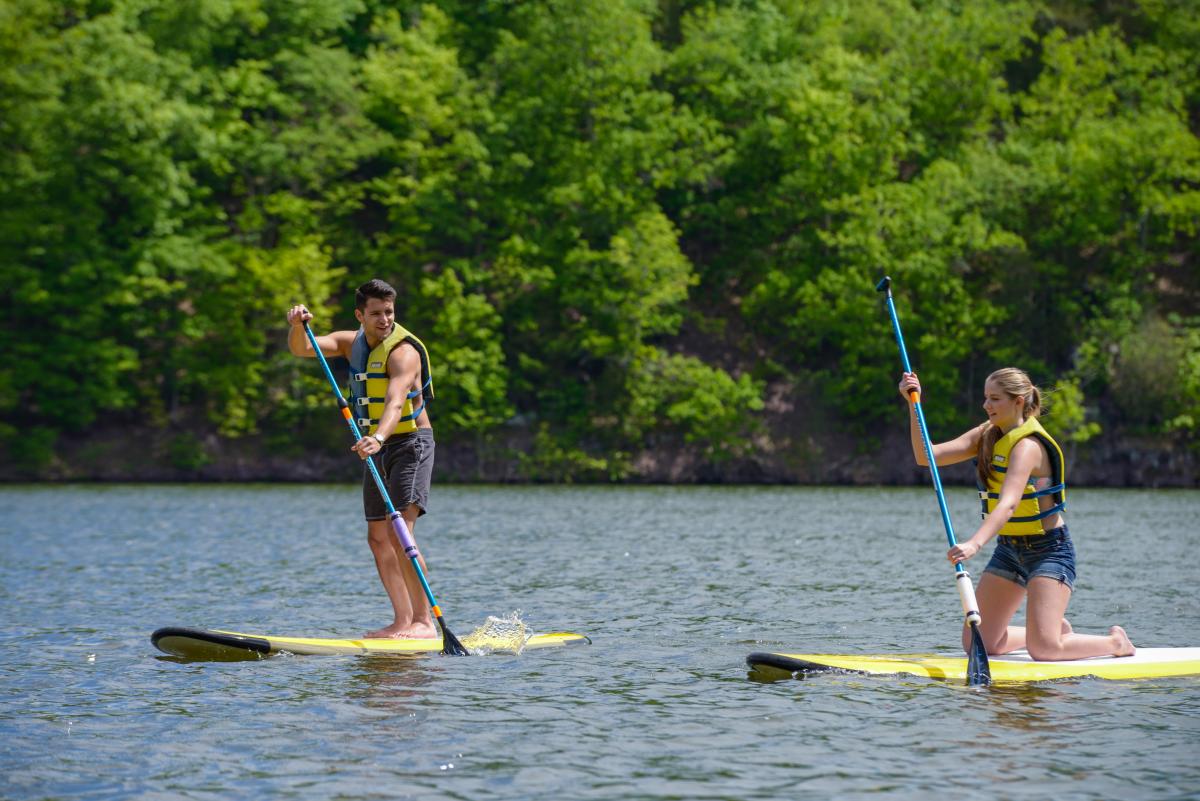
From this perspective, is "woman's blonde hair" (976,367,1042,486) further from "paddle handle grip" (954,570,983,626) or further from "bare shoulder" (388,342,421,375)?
"bare shoulder" (388,342,421,375)

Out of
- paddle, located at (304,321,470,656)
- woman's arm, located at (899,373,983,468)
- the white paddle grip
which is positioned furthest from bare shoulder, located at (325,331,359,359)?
the white paddle grip

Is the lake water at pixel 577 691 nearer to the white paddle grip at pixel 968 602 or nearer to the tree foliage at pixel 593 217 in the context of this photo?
the white paddle grip at pixel 968 602

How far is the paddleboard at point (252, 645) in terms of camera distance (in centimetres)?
1120

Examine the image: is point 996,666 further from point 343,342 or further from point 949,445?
point 343,342

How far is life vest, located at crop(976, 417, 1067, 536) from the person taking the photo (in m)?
10.1

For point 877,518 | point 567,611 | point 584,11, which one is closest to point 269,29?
point 584,11

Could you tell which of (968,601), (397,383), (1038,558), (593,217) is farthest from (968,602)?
(593,217)

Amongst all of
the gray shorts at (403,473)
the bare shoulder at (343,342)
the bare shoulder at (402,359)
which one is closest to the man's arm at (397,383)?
the bare shoulder at (402,359)

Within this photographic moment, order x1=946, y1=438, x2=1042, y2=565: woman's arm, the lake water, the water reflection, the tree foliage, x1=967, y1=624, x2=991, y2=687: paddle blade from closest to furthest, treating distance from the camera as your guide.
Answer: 1. the lake water
2. the water reflection
3. x1=946, y1=438, x2=1042, y2=565: woman's arm
4. x1=967, y1=624, x2=991, y2=687: paddle blade
5. the tree foliage

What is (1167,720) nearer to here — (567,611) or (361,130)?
(567,611)

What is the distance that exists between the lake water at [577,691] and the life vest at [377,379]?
1904mm

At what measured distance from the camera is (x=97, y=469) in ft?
159

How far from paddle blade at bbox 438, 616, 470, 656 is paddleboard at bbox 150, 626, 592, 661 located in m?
0.13

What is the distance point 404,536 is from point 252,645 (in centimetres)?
136
